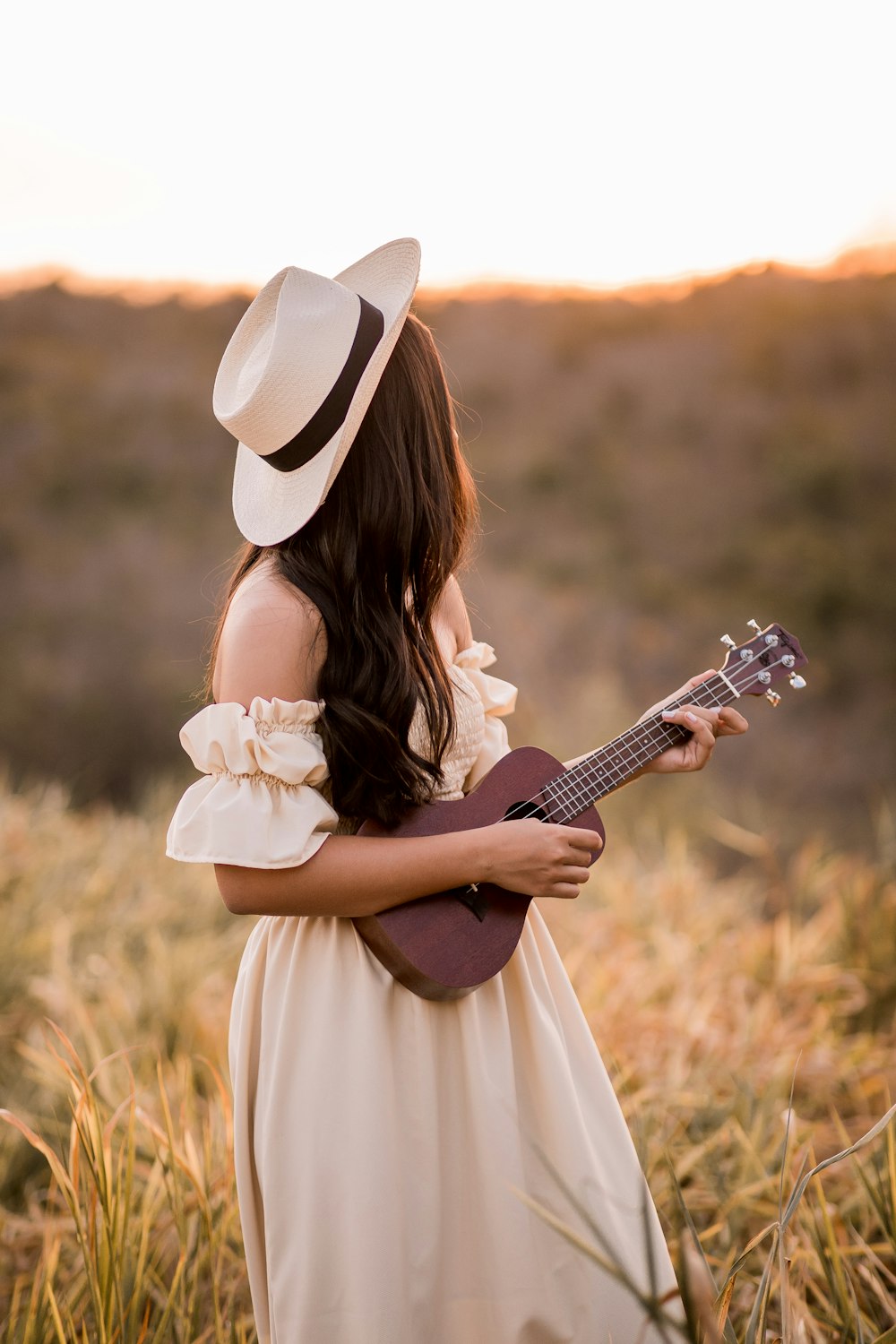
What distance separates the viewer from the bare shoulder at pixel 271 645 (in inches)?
56.3

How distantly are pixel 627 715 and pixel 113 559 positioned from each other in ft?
25.3

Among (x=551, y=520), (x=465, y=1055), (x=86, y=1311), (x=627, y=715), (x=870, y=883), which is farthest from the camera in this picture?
(x=551, y=520)

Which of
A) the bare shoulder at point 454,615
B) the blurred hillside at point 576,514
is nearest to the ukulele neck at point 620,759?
the bare shoulder at point 454,615

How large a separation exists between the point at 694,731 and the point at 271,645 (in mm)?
738

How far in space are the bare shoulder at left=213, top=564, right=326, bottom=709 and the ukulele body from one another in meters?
0.25

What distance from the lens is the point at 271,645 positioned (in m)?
1.43

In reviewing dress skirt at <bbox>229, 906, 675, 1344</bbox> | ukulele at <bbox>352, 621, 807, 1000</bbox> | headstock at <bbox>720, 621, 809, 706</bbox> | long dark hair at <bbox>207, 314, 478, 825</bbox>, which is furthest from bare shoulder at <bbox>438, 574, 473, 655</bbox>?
dress skirt at <bbox>229, 906, 675, 1344</bbox>

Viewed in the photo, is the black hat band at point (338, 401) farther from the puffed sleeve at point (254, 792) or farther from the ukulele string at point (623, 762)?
the ukulele string at point (623, 762)

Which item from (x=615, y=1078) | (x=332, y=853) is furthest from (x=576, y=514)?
(x=332, y=853)

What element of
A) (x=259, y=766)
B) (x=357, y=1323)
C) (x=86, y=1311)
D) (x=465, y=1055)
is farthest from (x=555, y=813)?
(x=86, y=1311)

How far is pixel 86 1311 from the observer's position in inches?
82.0

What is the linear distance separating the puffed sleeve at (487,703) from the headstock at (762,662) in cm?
40

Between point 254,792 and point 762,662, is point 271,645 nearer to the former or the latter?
point 254,792

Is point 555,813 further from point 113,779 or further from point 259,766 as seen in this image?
point 113,779
